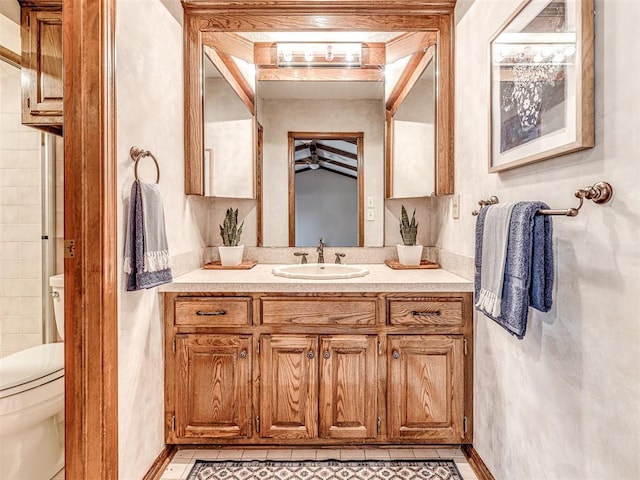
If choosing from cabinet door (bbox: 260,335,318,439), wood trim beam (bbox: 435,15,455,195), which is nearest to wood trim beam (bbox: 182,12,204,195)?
cabinet door (bbox: 260,335,318,439)

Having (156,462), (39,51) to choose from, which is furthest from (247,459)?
(39,51)

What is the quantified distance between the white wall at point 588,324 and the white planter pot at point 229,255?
142 cm

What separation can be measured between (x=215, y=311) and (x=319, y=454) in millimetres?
876

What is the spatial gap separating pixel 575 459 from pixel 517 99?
3.80ft

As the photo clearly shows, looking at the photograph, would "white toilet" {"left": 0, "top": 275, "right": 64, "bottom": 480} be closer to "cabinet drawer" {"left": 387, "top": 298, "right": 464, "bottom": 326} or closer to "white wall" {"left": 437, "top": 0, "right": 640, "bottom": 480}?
"cabinet drawer" {"left": 387, "top": 298, "right": 464, "bottom": 326}

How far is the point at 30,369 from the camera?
183cm

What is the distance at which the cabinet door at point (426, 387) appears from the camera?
1.87m

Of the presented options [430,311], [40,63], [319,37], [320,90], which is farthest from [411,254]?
[40,63]

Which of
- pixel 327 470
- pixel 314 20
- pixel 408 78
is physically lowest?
pixel 327 470

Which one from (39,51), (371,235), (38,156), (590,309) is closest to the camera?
(590,309)

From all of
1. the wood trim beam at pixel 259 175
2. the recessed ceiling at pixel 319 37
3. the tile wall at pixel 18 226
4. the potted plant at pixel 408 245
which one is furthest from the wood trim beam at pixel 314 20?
the tile wall at pixel 18 226

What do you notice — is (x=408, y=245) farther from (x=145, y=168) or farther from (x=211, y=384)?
(x=145, y=168)

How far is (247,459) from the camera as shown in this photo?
192 cm

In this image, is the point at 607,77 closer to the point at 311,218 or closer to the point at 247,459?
the point at 311,218
